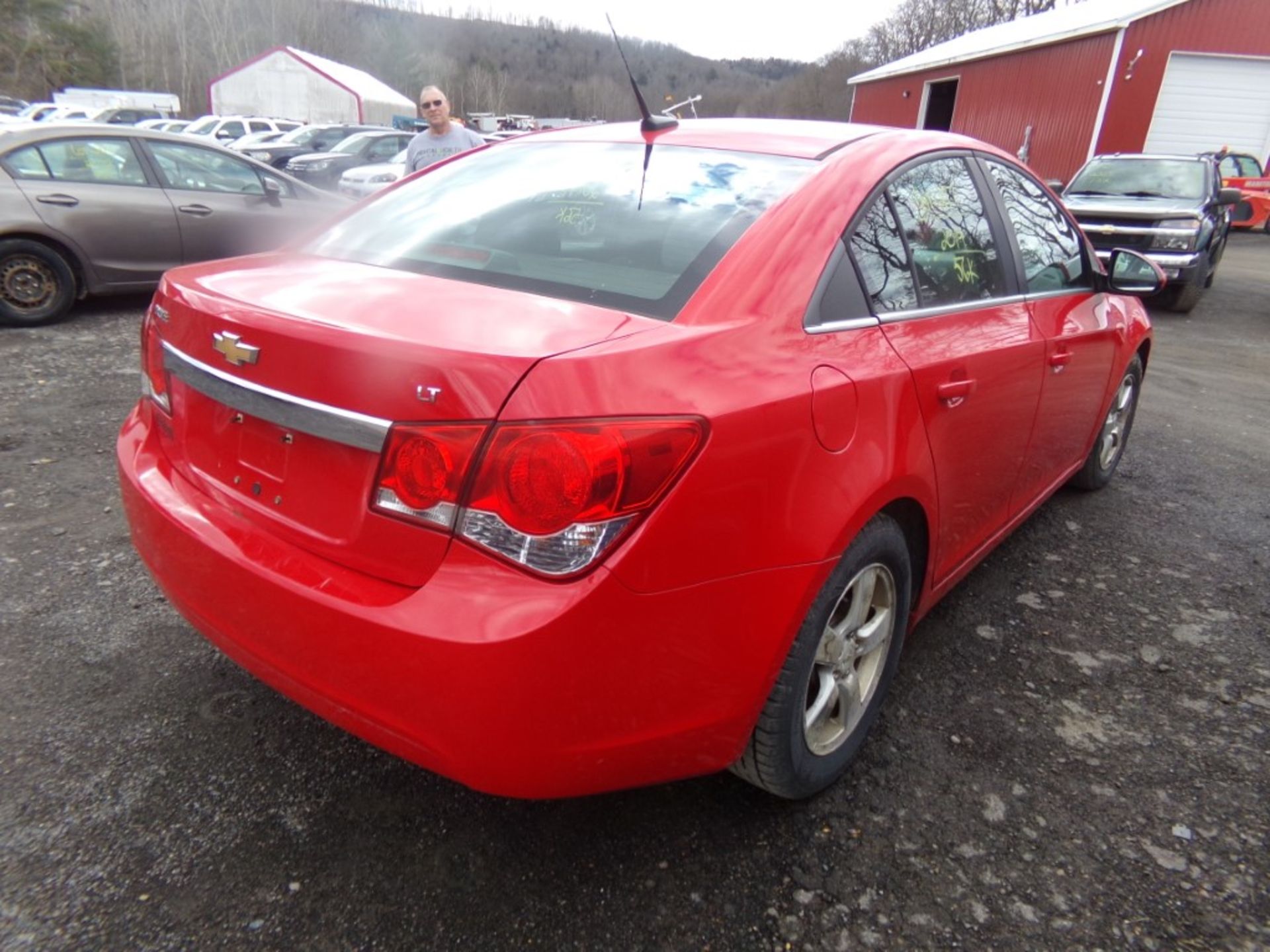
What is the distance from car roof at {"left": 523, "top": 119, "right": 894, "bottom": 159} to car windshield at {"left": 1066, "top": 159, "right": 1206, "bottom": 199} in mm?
9778

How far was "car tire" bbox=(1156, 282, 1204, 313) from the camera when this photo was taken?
31.5 ft

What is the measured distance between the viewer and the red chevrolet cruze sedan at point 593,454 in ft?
4.66

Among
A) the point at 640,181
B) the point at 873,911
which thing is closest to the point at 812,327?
the point at 640,181

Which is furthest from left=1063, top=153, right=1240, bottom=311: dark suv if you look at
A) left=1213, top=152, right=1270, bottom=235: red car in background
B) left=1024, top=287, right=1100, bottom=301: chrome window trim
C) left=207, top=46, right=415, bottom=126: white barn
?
left=207, top=46, right=415, bottom=126: white barn

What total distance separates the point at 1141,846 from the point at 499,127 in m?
55.6

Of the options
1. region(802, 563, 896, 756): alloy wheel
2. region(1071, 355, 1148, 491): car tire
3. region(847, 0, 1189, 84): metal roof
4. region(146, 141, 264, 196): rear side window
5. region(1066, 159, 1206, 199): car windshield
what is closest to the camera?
region(802, 563, 896, 756): alloy wheel

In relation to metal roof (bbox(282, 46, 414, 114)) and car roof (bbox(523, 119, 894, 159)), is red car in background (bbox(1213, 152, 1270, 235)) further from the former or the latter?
metal roof (bbox(282, 46, 414, 114))

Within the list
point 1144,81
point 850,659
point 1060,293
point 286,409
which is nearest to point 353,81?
point 1144,81

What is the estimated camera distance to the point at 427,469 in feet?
4.81

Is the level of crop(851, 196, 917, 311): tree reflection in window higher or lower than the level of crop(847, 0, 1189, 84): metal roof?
lower

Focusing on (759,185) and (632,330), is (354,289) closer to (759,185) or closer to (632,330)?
(632,330)

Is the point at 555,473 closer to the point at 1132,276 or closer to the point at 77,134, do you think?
the point at 1132,276

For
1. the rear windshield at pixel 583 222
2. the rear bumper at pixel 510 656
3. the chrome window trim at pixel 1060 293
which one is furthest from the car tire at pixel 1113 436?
the rear bumper at pixel 510 656

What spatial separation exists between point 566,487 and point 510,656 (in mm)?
294
